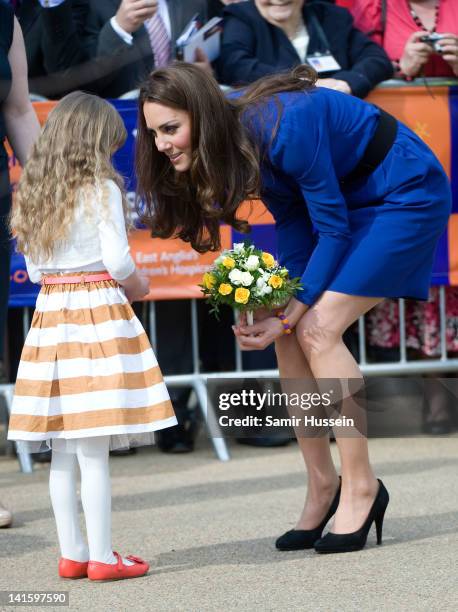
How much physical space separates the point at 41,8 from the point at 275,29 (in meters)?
1.31

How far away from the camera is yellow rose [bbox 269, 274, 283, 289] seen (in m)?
3.71

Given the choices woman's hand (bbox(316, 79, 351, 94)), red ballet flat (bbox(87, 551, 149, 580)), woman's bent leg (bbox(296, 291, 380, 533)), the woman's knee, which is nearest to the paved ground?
red ballet flat (bbox(87, 551, 149, 580))

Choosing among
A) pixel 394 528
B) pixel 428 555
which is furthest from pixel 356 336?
pixel 428 555

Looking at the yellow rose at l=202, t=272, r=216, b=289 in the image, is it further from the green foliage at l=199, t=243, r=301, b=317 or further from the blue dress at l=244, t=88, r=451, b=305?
the blue dress at l=244, t=88, r=451, b=305

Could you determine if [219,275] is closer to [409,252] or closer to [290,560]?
[409,252]

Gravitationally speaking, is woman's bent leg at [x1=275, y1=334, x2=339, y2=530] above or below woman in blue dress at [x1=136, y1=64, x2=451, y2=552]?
below

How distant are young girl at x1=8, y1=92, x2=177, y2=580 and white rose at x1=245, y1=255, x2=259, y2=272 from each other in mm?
363

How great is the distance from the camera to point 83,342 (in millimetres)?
3609

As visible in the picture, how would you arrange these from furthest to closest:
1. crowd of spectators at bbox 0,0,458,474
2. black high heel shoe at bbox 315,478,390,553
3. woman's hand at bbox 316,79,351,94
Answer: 1. woman's hand at bbox 316,79,351,94
2. crowd of spectators at bbox 0,0,458,474
3. black high heel shoe at bbox 315,478,390,553

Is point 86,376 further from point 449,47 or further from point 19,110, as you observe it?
point 449,47

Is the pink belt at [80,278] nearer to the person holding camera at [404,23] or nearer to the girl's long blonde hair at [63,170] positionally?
the girl's long blonde hair at [63,170]

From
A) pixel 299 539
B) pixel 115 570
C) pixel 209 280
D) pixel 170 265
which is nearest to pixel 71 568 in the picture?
pixel 115 570

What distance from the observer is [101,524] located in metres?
3.56

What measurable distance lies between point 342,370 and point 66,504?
1039mm
